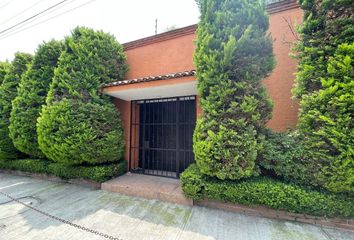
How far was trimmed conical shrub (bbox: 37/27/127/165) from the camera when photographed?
4.80 metres

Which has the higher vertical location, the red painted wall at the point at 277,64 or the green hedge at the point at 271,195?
the red painted wall at the point at 277,64

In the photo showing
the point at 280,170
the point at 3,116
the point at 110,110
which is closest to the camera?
the point at 280,170

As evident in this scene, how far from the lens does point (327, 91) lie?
115 inches

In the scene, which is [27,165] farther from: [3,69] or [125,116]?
[3,69]

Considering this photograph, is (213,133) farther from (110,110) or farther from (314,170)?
(110,110)

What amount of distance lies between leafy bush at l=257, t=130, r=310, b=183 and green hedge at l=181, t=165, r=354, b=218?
0.72ft

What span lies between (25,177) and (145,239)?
6.60m

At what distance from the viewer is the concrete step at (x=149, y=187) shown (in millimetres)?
4165

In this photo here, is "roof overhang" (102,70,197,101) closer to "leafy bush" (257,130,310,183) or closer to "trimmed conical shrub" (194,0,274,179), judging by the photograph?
"trimmed conical shrub" (194,0,274,179)

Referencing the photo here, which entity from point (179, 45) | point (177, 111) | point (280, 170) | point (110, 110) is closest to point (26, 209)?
point (110, 110)

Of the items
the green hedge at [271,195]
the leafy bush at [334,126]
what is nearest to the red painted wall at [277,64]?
the leafy bush at [334,126]

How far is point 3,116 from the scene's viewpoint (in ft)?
22.9

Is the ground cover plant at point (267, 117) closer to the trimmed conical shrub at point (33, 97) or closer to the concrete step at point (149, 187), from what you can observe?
the concrete step at point (149, 187)

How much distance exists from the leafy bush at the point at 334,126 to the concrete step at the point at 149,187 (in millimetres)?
2751
